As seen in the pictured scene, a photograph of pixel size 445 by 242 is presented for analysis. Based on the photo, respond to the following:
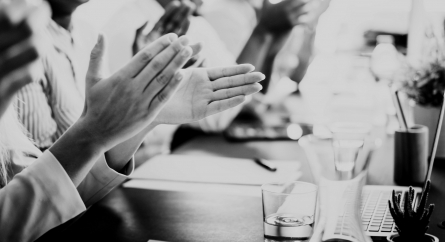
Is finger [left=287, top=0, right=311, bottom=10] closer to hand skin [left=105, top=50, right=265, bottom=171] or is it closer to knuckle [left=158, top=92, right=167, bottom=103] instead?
hand skin [left=105, top=50, right=265, bottom=171]

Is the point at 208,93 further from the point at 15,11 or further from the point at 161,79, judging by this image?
the point at 15,11

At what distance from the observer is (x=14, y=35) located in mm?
550

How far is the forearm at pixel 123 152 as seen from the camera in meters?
0.94

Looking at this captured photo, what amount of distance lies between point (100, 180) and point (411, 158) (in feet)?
2.65

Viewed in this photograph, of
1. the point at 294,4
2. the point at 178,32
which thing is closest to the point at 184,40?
the point at 178,32

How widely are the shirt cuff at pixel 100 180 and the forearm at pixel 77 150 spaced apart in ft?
0.68

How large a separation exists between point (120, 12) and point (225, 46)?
0.98 m

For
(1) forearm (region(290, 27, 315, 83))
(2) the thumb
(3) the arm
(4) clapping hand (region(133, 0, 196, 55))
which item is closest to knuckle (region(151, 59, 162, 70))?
(2) the thumb

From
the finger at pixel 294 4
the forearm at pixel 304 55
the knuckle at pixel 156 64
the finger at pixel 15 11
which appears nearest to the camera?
the finger at pixel 15 11

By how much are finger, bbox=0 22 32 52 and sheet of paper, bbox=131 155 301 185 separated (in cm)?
71

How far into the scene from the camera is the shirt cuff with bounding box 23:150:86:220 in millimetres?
708

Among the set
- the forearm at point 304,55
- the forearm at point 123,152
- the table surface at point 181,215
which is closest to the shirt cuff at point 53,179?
the table surface at point 181,215

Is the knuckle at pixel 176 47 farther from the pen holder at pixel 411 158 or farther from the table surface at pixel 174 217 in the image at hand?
the pen holder at pixel 411 158

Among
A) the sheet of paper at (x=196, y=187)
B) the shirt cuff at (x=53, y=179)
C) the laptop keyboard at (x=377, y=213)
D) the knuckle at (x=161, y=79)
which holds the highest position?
the knuckle at (x=161, y=79)
